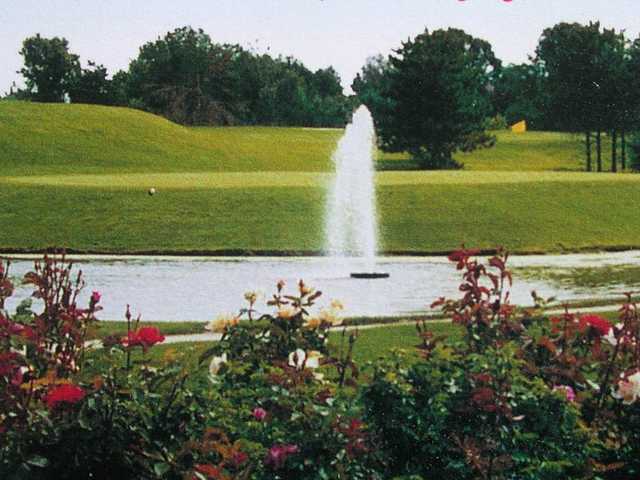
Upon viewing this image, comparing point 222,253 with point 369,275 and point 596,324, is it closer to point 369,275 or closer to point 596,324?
point 369,275

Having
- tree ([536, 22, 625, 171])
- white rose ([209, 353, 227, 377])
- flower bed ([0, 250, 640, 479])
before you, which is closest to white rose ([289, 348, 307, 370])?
flower bed ([0, 250, 640, 479])

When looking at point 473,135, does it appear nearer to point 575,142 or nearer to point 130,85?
point 575,142

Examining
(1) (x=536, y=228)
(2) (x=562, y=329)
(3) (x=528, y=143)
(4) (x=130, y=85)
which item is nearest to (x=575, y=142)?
(3) (x=528, y=143)

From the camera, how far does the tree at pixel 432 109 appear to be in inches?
2281

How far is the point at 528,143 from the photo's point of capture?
221 feet

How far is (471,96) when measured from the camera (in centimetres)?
5962

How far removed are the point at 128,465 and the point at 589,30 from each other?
207ft

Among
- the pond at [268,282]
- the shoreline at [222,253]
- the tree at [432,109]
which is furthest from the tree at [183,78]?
the pond at [268,282]

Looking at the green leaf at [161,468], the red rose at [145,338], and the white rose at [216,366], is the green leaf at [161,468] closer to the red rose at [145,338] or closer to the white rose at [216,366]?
the red rose at [145,338]

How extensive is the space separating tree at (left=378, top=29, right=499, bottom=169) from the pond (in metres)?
35.5

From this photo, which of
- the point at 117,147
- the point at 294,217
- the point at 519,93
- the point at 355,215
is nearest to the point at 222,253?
the point at 294,217

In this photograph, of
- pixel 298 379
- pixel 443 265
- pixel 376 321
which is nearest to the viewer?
pixel 298 379

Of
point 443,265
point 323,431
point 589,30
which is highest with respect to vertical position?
point 589,30

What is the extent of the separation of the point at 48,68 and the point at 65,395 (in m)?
63.0
